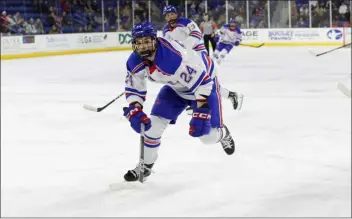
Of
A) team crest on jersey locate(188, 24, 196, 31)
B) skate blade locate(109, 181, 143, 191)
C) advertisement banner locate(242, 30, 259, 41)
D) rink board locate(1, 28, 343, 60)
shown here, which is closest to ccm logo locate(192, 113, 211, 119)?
skate blade locate(109, 181, 143, 191)

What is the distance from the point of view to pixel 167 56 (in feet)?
7.54

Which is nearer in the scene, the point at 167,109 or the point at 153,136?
the point at 167,109

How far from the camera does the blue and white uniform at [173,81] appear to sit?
2.28 metres

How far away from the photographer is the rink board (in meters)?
14.9

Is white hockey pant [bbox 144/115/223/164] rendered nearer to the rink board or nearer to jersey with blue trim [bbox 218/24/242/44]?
jersey with blue trim [bbox 218/24/242/44]

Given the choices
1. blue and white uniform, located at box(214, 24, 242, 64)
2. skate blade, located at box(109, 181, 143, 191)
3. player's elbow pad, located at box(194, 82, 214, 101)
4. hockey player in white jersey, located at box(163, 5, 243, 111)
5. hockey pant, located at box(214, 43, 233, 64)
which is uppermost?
hockey player in white jersey, located at box(163, 5, 243, 111)

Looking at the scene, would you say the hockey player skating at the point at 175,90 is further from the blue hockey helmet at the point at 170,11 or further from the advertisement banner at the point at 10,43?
the advertisement banner at the point at 10,43

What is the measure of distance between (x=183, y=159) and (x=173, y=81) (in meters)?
2.24

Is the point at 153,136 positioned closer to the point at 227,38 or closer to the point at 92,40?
the point at 227,38

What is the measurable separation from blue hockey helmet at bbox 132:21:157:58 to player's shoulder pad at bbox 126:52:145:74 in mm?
338

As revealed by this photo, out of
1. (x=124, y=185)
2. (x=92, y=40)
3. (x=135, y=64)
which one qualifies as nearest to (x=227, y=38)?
(x=92, y=40)

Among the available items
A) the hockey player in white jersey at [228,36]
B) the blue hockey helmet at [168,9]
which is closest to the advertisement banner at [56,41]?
the hockey player in white jersey at [228,36]

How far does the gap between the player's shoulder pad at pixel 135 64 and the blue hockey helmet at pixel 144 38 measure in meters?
0.34

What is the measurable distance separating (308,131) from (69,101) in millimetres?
3417
